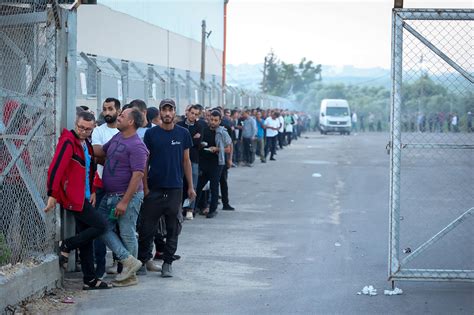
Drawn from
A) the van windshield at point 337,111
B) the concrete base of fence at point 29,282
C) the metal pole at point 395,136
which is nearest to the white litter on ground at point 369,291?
the metal pole at point 395,136

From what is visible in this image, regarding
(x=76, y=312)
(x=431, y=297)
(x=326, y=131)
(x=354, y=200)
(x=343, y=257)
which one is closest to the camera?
(x=76, y=312)

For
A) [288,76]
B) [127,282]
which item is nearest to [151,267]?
[127,282]

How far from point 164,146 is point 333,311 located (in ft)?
8.80

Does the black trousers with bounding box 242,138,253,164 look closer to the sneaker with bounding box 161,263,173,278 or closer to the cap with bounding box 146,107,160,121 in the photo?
the cap with bounding box 146,107,160,121

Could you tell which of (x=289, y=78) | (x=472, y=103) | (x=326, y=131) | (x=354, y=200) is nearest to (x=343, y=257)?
(x=472, y=103)

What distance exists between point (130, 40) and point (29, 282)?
737 inches

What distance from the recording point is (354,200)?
18.6 meters

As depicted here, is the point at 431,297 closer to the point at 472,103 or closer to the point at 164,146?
the point at 472,103

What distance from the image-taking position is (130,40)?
26.5 m

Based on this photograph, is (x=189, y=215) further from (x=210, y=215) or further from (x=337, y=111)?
(x=337, y=111)

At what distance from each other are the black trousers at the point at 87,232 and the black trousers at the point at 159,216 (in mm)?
792

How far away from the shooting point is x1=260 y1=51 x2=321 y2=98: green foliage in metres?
104

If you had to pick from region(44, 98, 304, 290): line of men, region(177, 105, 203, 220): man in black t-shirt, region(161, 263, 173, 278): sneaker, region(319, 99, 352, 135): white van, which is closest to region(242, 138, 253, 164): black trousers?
region(177, 105, 203, 220): man in black t-shirt

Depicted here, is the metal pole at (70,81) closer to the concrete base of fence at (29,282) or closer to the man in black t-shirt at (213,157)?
the concrete base of fence at (29,282)
